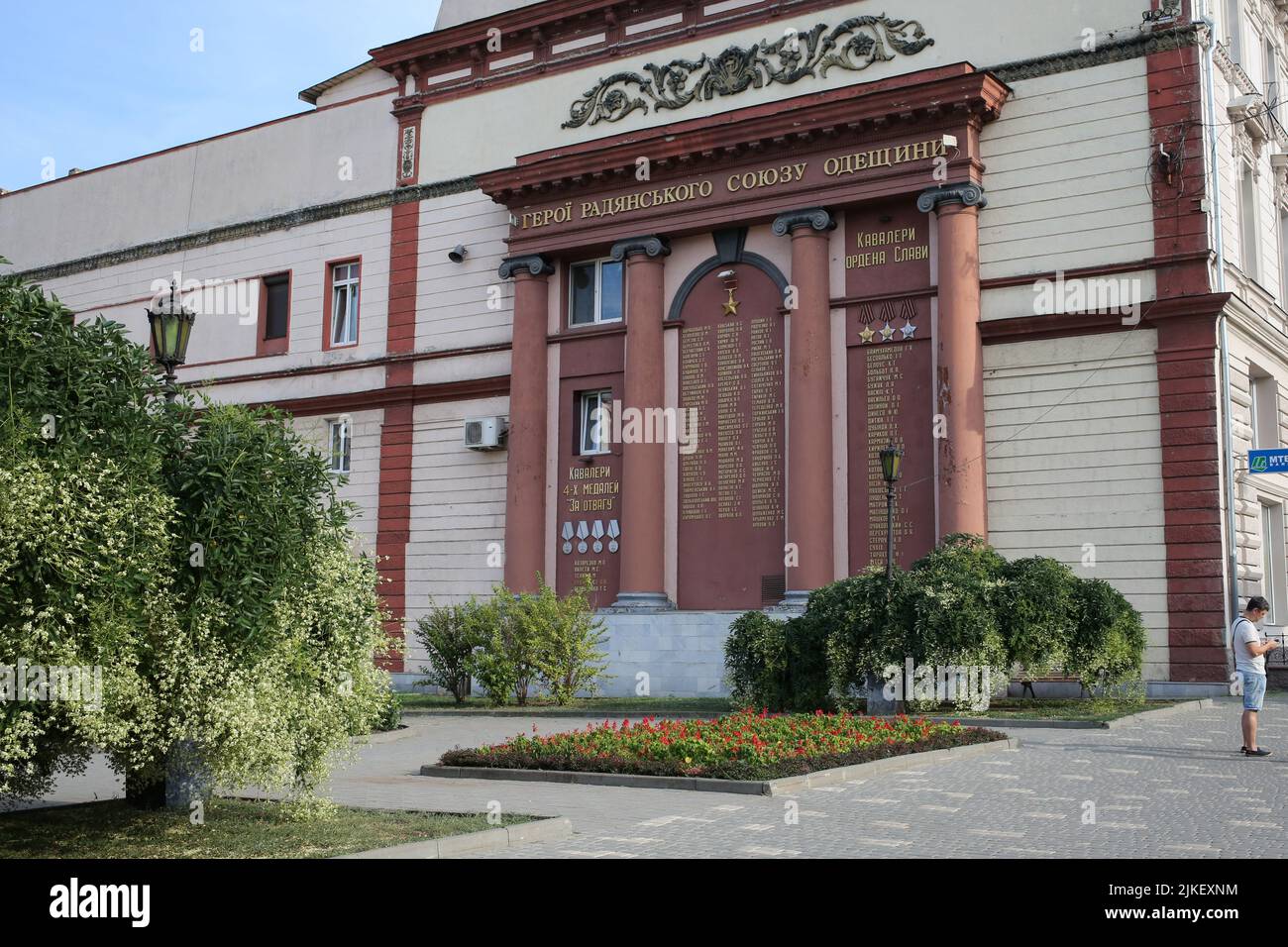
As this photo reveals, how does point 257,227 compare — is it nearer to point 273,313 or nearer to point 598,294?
point 273,313

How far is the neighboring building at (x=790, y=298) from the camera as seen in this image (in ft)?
72.7

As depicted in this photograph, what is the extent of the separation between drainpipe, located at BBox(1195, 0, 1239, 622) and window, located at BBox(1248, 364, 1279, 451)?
357cm

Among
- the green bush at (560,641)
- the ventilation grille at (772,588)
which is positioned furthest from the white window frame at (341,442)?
the ventilation grille at (772,588)

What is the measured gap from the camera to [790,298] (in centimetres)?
2483

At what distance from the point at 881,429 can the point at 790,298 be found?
3081 millimetres

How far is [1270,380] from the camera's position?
25391 mm

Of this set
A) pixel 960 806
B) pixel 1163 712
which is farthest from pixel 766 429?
pixel 960 806

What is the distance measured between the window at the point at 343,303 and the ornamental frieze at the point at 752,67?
723cm

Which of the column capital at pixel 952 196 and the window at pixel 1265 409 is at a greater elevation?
the column capital at pixel 952 196

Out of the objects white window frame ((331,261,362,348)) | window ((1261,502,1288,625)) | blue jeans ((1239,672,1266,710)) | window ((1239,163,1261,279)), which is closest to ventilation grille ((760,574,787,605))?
window ((1261,502,1288,625))

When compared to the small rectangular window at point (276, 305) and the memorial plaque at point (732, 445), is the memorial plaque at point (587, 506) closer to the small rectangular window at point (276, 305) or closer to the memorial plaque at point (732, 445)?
the memorial plaque at point (732, 445)

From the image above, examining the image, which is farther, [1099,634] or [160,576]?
[1099,634]
